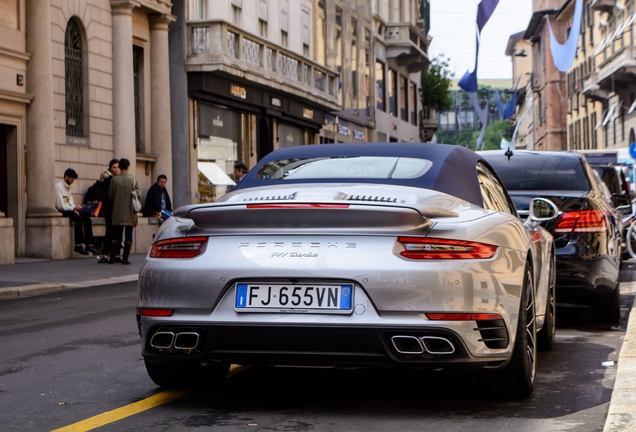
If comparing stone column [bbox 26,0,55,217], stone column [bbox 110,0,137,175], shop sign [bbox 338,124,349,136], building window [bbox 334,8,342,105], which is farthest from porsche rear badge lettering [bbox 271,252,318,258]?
shop sign [bbox 338,124,349,136]

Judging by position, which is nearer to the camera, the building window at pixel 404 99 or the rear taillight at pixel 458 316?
the rear taillight at pixel 458 316

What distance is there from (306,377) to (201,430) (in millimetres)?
1678

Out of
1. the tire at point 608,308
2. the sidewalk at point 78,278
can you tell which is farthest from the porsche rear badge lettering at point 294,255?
the tire at point 608,308

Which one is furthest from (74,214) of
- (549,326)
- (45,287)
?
(549,326)

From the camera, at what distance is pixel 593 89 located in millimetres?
66750

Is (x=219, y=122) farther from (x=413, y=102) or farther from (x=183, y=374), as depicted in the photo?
(x=413, y=102)

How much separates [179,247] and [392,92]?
166 ft

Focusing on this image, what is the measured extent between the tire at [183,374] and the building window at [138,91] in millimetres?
22488

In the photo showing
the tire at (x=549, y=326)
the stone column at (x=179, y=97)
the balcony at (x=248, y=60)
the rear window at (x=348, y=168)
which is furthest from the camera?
the stone column at (x=179, y=97)

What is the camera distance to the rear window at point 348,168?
6602 millimetres

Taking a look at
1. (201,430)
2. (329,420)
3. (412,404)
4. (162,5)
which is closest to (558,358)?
(412,404)

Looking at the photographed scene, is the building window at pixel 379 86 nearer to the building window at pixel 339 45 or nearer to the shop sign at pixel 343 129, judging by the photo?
the shop sign at pixel 343 129

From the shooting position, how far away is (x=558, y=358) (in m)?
8.06

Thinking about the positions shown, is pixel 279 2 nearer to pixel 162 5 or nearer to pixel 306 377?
pixel 162 5
